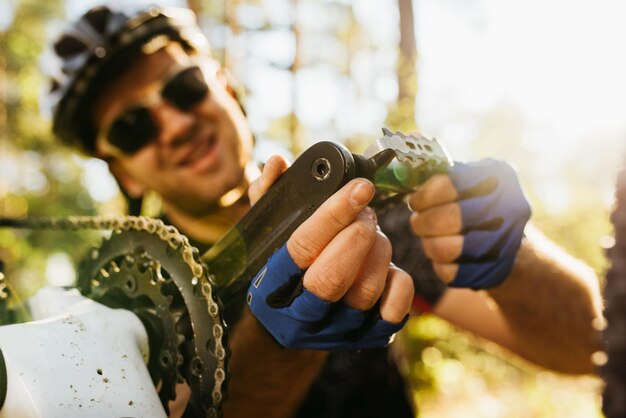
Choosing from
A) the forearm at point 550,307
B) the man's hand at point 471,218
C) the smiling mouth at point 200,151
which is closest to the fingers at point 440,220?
the man's hand at point 471,218

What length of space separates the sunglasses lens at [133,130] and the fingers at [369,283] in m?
3.16

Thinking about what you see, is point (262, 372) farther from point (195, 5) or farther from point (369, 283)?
point (195, 5)

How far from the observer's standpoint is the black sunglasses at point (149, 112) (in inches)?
166

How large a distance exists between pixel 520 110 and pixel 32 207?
19.8 m

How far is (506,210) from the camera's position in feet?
7.44

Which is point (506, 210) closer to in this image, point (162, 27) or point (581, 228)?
point (162, 27)

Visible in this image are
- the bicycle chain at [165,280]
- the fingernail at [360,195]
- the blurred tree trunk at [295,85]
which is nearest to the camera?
the fingernail at [360,195]

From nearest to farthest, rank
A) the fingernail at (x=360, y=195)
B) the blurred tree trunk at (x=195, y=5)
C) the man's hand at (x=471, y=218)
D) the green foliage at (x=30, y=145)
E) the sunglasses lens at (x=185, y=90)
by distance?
the fingernail at (x=360, y=195)
the man's hand at (x=471, y=218)
the sunglasses lens at (x=185, y=90)
the blurred tree trunk at (x=195, y=5)
the green foliage at (x=30, y=145)

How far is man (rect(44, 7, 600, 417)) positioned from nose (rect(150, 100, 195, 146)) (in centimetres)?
1

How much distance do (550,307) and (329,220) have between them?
2.34 m

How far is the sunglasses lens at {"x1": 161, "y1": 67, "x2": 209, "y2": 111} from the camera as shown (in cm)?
421

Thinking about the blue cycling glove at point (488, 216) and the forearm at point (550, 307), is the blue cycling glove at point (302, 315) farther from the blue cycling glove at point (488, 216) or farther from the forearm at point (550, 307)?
the forearm at point (550, 307)

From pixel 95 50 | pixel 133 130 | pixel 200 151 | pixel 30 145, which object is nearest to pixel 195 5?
pixel 95 50

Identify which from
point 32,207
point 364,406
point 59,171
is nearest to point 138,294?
point 364,406
